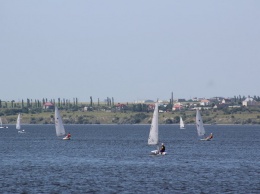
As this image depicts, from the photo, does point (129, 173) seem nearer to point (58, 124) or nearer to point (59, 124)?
point (58, 124)

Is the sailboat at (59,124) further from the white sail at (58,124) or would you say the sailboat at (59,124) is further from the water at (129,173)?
the water at (129,173)

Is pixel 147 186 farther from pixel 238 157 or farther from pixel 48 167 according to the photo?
pixel 238 157

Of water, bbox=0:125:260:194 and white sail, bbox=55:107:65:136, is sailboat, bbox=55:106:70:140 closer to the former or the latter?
white sail, bbox=55:107:65:136

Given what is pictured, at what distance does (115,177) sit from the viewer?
257 feet

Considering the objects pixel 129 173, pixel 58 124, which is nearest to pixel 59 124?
pixel 58 124

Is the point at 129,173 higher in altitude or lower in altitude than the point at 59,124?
lower

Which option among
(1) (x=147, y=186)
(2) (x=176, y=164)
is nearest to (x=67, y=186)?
(1) (x=147, y=186)

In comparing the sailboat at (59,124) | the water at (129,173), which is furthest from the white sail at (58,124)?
the water at (129,173)

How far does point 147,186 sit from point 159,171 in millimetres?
14650

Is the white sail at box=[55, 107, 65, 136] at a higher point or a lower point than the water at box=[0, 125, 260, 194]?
higher

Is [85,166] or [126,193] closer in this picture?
[126,193]

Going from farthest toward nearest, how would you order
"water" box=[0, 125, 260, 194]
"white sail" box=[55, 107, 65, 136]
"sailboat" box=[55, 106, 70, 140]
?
1. "sailboat" box=[55, 106, 70, 140]
2. "white sail" box=[55, 107, 65, 136]
3. "water" box=[0, 125, 260, 194]

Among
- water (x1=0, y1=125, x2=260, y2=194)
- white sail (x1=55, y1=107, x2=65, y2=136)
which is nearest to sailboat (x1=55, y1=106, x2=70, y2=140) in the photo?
white sail (x1=55, y1=107, x2=65, y2=136)

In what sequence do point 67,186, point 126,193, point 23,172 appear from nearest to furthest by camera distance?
point 126,193
point 67,186
point 23,172
